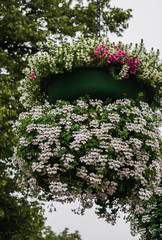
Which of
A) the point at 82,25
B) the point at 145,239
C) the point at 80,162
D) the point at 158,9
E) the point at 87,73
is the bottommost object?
the point at 80,162

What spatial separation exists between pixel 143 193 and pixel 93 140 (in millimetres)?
657

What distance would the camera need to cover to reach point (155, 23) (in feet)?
16.3

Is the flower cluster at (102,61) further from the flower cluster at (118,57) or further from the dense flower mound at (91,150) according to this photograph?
the dense flower mound at (91,150)

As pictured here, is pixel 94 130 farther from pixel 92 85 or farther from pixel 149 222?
pixel 149 222

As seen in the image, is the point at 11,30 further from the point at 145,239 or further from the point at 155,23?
the point at 145,239

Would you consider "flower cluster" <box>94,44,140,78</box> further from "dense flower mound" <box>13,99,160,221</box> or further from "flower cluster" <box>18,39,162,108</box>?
"dense flower mound" <box>13,99,160,221</box>

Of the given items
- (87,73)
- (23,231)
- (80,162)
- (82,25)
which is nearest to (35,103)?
(87,73)

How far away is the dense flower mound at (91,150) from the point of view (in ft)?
8.40

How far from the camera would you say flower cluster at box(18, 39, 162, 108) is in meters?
3.00

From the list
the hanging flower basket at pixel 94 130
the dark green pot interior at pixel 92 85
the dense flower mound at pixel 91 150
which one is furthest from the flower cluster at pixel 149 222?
the dark green pot interior at pixel 92 85

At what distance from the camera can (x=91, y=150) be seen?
2.55 meters

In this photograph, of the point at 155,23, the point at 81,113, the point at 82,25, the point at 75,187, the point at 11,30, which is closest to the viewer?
the point at 75,187

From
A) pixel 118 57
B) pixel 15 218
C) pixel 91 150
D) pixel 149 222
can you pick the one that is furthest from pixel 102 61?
pixel 15 218

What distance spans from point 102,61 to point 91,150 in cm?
96
